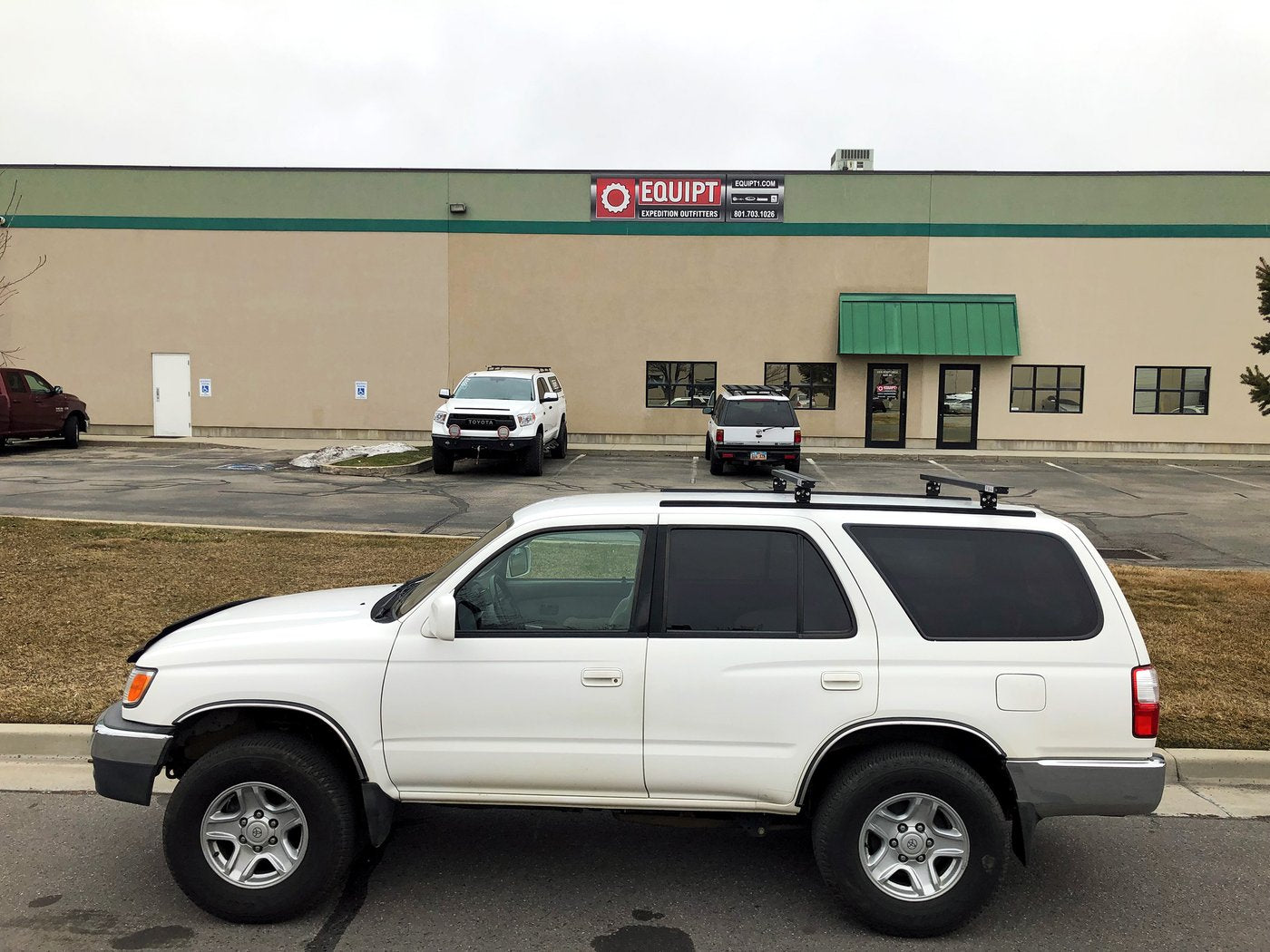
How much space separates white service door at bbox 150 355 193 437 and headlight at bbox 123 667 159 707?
1096 inches

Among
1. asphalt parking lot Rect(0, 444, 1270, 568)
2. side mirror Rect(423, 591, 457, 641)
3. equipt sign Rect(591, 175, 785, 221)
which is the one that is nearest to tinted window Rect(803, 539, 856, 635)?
side mirror Rect(423, 591, 457, 641)

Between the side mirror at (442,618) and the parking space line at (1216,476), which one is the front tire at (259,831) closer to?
the side mirror at (442,618)

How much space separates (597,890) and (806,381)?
2609 cm

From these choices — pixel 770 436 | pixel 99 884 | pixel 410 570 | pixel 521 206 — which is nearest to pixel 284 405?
pixel 521 206

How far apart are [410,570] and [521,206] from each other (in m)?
20.6

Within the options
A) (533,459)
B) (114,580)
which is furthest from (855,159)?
(114,580)

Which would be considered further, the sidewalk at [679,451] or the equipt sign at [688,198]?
the equipt sign at [688,198]

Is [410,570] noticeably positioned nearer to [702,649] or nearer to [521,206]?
[702,649]

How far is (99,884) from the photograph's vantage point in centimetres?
452

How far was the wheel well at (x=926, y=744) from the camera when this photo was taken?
415 cm

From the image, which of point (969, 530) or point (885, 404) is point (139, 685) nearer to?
point (969, 530)

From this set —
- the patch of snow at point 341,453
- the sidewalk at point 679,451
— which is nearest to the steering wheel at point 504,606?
the patch of snow at point 341,453

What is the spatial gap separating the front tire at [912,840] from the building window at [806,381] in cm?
2583

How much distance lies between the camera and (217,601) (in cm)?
911
